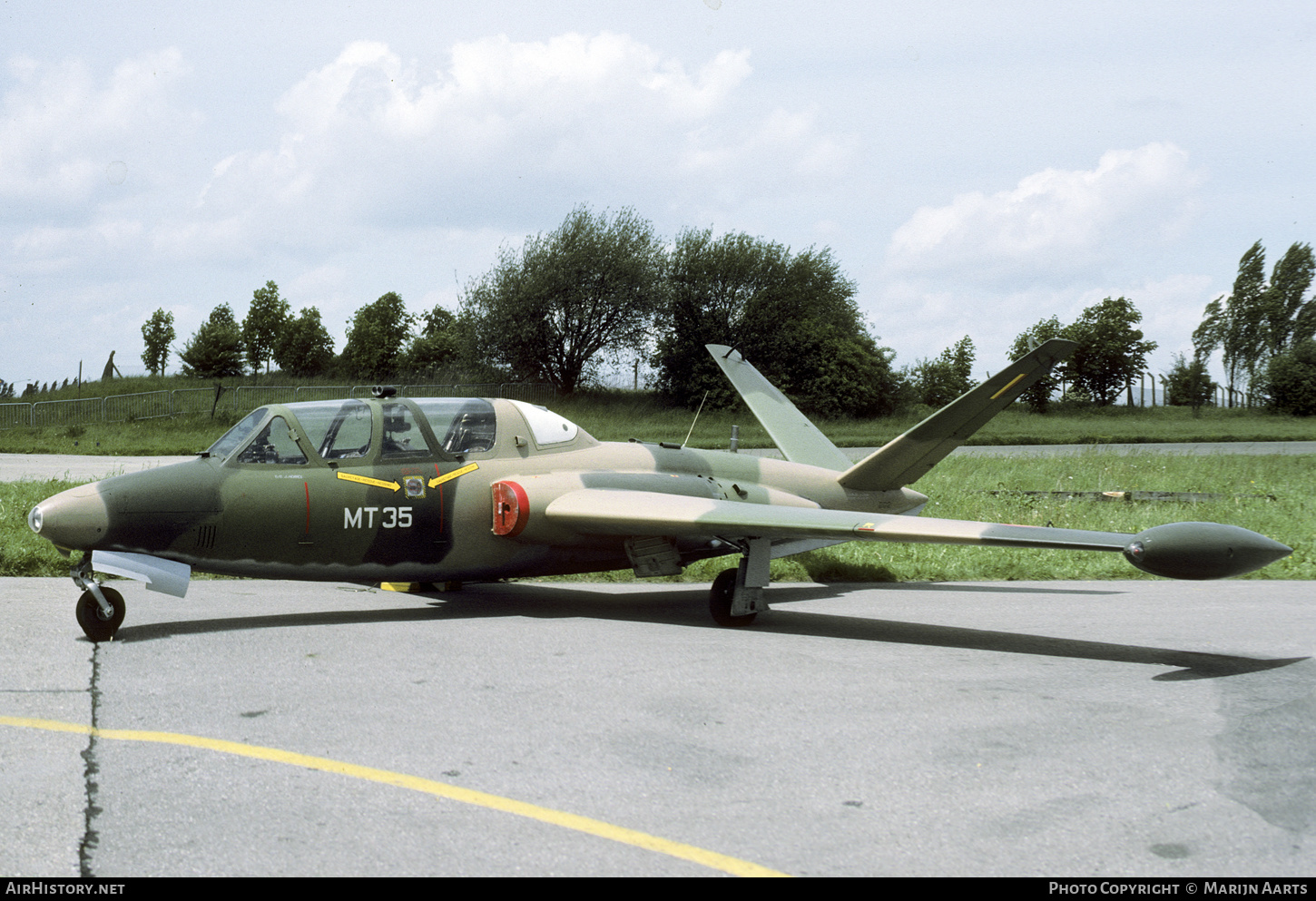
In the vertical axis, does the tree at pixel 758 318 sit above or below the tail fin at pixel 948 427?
above

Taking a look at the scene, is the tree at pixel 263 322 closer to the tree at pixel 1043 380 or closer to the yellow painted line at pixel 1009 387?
the tree at pixel 1043 380

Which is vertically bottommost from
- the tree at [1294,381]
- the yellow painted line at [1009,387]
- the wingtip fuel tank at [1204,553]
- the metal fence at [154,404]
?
the wingtip fuel tank at [1204,553]

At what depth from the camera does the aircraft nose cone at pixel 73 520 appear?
26.2 feet

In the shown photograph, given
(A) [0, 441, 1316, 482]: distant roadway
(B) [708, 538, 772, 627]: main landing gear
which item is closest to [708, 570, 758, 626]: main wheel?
(B) [708, 538, 772, 627]: main landing gear

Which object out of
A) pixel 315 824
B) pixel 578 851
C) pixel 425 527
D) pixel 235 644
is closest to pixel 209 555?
pixel 235 644

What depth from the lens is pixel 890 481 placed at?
1183 cm

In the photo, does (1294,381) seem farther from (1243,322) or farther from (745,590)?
(745,590)

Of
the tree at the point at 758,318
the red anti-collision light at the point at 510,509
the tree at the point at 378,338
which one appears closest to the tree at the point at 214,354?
the tree at the point at 378,338

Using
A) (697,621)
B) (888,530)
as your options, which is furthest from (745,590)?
(888,530)

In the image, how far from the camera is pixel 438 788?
4809 millimetres

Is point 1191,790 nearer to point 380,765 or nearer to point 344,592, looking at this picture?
point 380,765

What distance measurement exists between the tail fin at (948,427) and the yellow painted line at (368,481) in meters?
5.11

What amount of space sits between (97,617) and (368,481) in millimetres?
2351

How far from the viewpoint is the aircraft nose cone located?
7.97 metres
